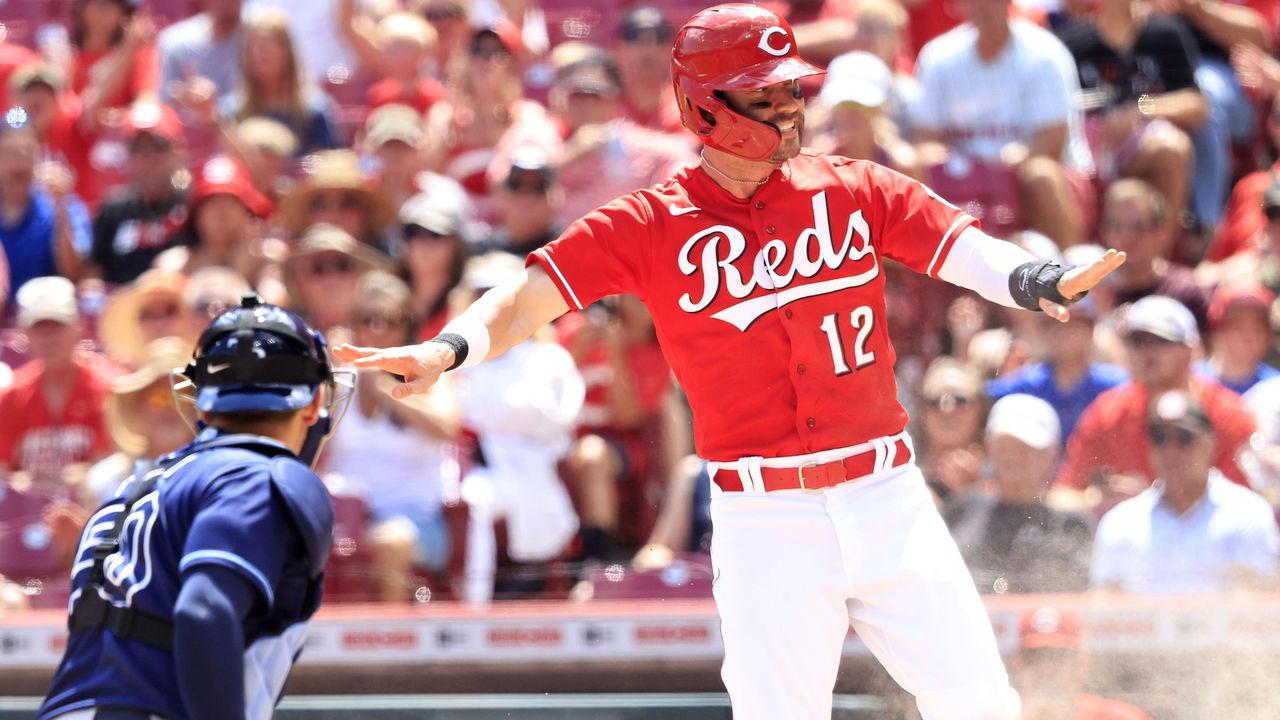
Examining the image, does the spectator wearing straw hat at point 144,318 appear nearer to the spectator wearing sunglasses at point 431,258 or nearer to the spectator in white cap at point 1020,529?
the spectator wearing sunglasses at point 431,258

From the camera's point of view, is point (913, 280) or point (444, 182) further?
point (444, 182)

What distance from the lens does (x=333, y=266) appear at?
6062 mm

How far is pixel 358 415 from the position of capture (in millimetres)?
5566

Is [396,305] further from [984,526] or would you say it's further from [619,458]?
[984,526]

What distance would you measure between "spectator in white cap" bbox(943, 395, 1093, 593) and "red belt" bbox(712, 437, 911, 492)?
1.82 m

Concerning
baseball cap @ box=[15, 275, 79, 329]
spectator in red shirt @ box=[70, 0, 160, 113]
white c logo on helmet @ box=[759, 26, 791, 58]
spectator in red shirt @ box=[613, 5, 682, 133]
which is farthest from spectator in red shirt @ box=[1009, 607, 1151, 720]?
spectator in red shirt @ box=[70, 0, 160, 113]

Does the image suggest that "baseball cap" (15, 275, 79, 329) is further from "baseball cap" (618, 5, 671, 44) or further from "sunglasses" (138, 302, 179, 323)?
"baseball cap" (618, 5, 671, 44)

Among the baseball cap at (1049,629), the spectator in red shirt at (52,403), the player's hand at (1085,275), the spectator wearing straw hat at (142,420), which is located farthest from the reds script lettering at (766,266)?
the spectator in red shirt at (52,403)

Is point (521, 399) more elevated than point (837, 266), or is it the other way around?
point (837, 266)

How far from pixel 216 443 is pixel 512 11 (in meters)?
5.64

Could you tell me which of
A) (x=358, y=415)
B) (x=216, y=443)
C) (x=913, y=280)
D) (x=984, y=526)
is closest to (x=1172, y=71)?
(x=913, y=280)

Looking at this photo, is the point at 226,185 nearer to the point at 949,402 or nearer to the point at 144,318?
the point at 144,318

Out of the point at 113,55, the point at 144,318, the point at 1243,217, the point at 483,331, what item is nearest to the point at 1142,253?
the point at 1243,217

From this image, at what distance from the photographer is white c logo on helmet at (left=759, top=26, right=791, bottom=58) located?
122 inches
